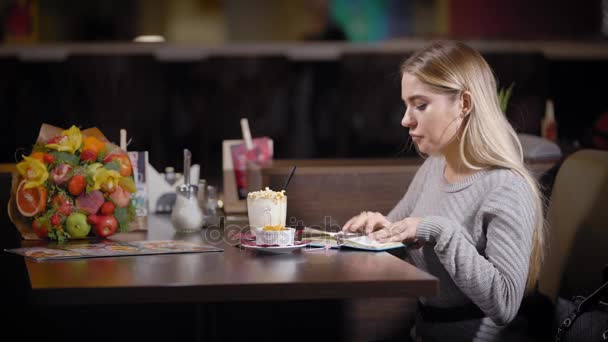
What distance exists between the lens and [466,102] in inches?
79.4

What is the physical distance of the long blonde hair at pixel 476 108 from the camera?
200 centimetres

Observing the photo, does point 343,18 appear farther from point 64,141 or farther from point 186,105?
point 64,141

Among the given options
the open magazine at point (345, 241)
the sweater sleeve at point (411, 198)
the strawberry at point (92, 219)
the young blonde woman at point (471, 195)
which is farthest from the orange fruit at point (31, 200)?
the sweater sleeve at point (411, 198)

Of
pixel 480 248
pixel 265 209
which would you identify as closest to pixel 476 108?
pixel 480 248

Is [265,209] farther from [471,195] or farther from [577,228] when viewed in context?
[577,228]

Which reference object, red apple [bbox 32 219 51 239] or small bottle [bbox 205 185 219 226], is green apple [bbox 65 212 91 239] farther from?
small bottle [bbox 205 185 219 226]

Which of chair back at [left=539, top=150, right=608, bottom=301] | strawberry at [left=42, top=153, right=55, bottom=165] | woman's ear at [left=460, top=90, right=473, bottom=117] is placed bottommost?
chair back at [left=539, top=150, right=608, bottom=301]

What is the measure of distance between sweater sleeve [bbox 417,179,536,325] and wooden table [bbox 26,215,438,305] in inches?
4.9

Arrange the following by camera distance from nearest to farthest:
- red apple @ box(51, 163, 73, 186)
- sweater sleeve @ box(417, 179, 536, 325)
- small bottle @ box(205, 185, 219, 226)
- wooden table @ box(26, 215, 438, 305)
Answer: wooden table @ box(26, 215, 438, 305) < sweater sleeve @ box(417, 179, 536, 325) < red apple @ box(51, 163, 73, 186) < small bottle @ box(205, 185, 219, 226)

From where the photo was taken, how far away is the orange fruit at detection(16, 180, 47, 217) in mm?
2099

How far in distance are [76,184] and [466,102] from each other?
0.93m

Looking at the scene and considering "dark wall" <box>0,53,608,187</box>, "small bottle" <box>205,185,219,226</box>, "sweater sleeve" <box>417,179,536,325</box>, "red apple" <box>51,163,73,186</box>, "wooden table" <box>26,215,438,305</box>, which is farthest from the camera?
"dark wall" <box>0,53,608,187</box>

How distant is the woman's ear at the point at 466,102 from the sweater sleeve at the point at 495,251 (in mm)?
195

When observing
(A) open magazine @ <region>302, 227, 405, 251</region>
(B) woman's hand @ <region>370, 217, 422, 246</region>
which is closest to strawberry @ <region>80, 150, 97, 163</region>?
(A) open magazine @ <region>302, 227, 405, 251</region>
